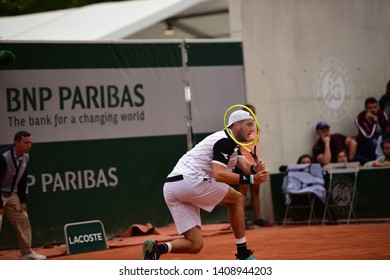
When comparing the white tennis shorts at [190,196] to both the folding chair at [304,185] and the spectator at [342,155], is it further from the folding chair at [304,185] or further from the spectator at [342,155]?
the spectator at [342,155]

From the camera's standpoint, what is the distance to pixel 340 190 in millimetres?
14469

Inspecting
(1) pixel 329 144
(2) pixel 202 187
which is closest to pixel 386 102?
(1) pixel 329 144

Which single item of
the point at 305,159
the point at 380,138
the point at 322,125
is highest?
the point at 322,125

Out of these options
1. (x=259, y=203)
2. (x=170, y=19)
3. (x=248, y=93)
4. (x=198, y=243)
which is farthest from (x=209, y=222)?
(x=198, y=243)

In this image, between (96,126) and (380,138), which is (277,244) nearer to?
(380,138)

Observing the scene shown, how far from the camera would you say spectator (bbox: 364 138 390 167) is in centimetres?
1373

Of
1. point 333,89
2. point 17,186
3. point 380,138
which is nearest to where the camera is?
point 17,186

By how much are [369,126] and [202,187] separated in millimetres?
4755

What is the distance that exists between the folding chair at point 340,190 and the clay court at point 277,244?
289 millimetres

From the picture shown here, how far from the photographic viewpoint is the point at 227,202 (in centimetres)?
982

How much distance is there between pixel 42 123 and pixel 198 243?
4.43 meters

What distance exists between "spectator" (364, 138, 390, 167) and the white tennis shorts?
4475mm

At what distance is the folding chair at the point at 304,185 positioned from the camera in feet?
47.3
